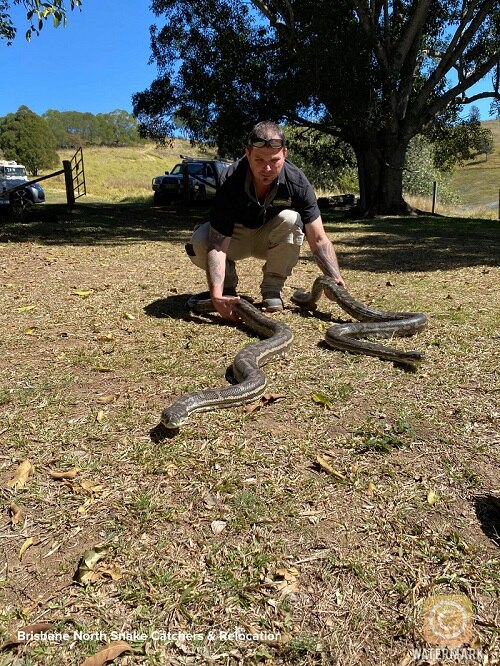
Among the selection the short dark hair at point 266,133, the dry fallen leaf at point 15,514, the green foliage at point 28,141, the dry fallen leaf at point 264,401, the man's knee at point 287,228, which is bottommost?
the dry fallen leaf at point 15,514

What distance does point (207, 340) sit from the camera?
211 inches

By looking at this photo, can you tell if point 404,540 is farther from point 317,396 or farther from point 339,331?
point 339,331

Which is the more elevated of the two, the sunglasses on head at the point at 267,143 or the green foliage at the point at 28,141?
the green foliage at the point at 28,141

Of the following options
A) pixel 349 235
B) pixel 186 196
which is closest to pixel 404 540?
pixel 349 235

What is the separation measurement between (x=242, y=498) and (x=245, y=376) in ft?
4.66

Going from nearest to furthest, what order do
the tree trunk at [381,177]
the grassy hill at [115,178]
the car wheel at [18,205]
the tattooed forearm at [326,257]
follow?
the tattooed forearm at [326,257]
the car wheel at [18,205]
the tree trunk at [381,177]
the grassy hill at [115,178]

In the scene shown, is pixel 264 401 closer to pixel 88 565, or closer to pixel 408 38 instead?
pixel 88 565

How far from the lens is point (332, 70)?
682 inches

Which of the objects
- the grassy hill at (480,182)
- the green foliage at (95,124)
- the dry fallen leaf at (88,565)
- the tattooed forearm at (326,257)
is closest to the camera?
the dry fallen leaf at (88,565)

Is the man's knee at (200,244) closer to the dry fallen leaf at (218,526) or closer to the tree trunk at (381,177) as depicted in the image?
the dry fallen leaf at (218,526)

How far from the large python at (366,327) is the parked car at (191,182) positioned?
2491cm

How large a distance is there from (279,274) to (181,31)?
62.8 ft

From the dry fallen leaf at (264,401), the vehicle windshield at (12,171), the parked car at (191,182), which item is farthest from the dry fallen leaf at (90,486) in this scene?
the vehicle windshield at (12,171)

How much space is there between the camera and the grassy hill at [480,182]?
5876cm
